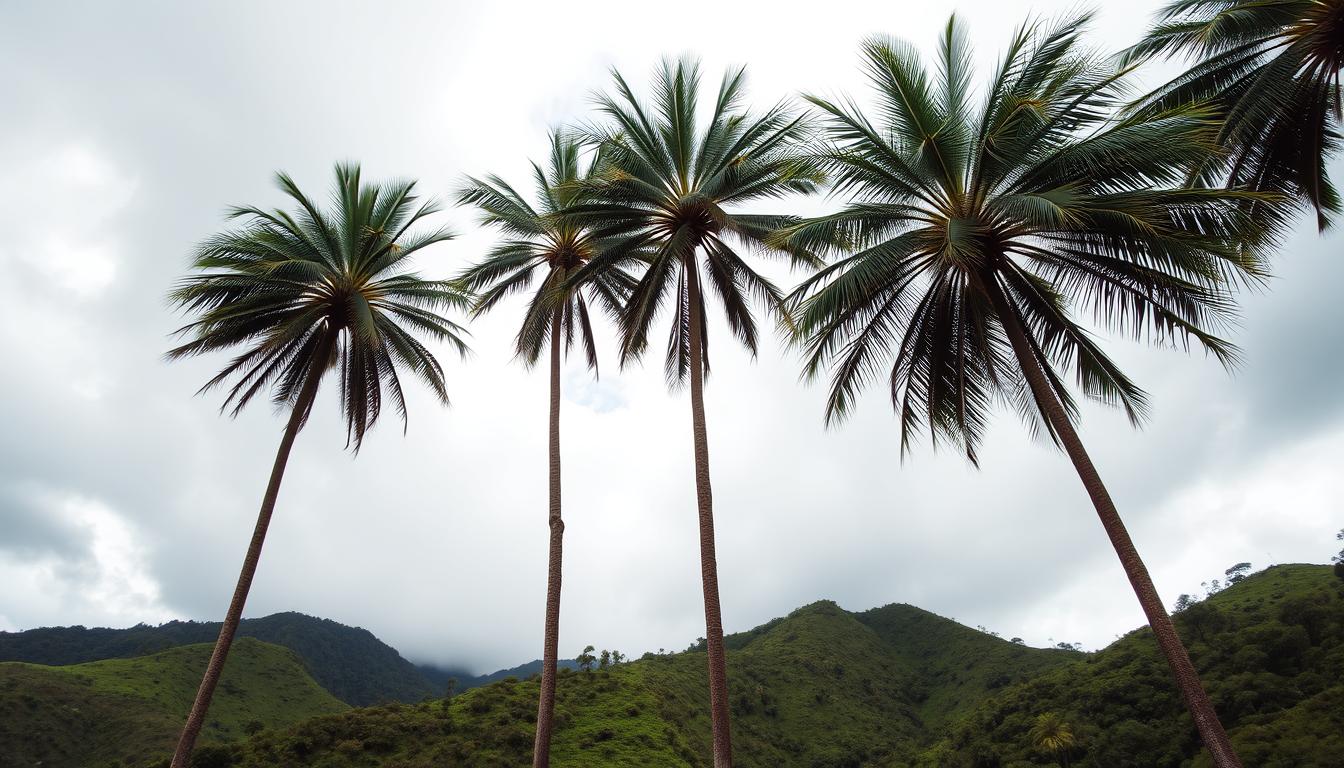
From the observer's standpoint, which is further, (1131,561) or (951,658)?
(951,658)

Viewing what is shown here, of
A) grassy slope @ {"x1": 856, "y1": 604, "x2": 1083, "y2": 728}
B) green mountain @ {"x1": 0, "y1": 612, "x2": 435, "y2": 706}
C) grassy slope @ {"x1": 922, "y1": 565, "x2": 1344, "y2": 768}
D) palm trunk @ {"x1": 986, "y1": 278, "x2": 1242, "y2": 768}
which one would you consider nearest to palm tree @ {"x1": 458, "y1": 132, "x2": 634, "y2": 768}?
palm trunk @ {"x1": 986, "y1": 278, "x2": 1242, "y2": 768}

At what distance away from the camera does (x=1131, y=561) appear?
1073 centimetres

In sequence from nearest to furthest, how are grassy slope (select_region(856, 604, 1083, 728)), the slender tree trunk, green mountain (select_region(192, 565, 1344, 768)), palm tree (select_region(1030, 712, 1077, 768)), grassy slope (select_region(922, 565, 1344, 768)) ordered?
the slender tree trunk, green mountain (select_region(192, 565, 1344, 768)), grassy slope (select_region(922, 565, 1344, 768)), palm tree (select_region(1030, 712, 1077, 768)), grassy slope (select_region(856, 604, 1083, 728))

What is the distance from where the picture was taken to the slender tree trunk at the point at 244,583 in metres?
15.3

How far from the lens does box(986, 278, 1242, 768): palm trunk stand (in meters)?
9.39

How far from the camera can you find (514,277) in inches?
845

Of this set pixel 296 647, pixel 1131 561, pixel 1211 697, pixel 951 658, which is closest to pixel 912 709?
pixel 951 658

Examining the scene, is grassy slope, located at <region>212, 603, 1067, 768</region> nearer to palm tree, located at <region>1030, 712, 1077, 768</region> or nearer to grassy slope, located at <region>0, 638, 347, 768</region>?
palm tree, located at <region>1030, 712, 1077, 768</region>

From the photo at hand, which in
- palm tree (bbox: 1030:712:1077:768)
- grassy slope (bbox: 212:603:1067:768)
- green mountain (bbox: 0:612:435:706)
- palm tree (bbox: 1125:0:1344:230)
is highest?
green mountain (bbox: 0:612:435:706)

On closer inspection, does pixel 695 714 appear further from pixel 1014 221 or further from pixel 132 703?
pixel 1014 221

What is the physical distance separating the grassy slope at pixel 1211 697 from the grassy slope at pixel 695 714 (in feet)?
49.0

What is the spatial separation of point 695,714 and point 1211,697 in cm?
3966

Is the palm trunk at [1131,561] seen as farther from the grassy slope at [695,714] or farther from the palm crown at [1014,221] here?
the grassy slope at [695,714]

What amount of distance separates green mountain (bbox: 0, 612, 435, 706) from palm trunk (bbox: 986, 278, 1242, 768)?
329ft
